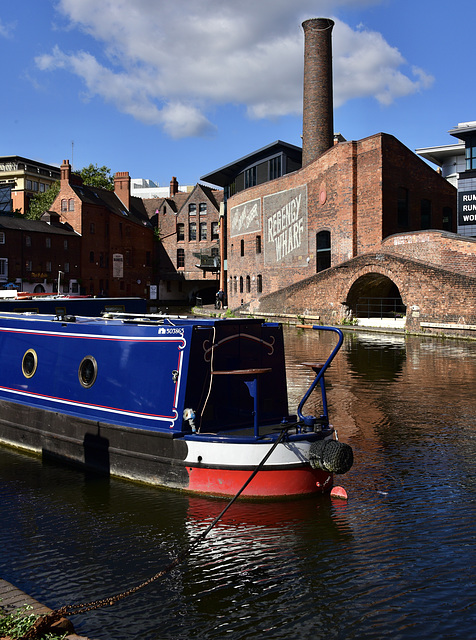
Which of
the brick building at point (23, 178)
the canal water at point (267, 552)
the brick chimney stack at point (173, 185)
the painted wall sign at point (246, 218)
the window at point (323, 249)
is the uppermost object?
the brick building at point (23, 178)

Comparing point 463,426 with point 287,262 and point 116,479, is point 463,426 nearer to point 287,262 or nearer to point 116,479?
point 116,479

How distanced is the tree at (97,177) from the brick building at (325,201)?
74.8ft

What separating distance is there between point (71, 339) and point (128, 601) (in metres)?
4.61

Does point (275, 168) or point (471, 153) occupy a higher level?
point (275, 168)

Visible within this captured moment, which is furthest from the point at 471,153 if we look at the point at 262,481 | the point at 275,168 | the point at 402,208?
the point at 262,481

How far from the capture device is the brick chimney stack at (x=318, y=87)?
35656 millimetres

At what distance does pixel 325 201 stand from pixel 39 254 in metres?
25.1

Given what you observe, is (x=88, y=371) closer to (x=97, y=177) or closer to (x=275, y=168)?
(x=275, y=168)

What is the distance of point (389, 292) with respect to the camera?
3216 cm

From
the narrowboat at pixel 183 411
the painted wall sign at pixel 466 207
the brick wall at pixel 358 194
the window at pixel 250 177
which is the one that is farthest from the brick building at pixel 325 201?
the narrowboat at pixel 183 411

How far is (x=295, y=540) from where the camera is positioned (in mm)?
5770

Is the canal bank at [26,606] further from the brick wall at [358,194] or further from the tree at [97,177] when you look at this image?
the tree at [97,177]

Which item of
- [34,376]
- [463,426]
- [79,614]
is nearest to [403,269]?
[463,426]

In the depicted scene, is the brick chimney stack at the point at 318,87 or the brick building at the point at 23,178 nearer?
the brick chimney stack at the point at 318,87
